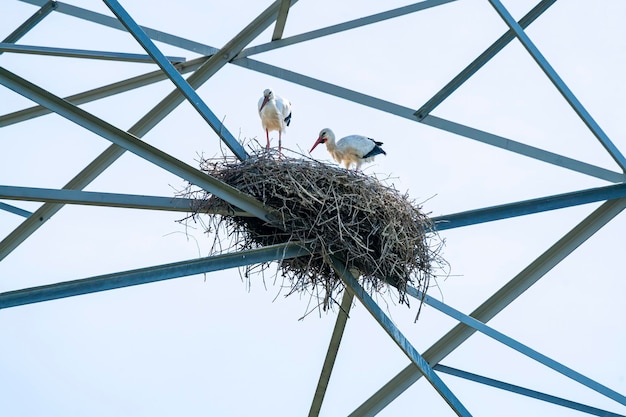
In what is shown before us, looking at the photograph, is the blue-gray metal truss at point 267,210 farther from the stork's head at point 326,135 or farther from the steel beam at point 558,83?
the stork's head at point 326,135

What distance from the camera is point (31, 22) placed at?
9.12m

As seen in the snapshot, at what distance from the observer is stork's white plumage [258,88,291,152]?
9906mm

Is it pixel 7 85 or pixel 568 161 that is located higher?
pixel 7 85

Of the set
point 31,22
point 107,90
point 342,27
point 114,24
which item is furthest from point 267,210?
point 31,22

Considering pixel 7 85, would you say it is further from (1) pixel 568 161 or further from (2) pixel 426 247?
(1) pixel 568 161

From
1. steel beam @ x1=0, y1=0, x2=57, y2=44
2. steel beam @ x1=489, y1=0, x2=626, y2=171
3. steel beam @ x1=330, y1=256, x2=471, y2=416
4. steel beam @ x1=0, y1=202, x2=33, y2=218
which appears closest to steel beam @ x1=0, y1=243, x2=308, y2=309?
steel beam @ x1=330, y1=256, x2=471, y2=416

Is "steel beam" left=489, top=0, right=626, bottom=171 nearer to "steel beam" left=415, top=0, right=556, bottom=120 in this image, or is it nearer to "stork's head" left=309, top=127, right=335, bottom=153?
"steel beam" left=415, top=0, right=556, bottom=120

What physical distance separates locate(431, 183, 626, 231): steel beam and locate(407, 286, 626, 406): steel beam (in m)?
0.40

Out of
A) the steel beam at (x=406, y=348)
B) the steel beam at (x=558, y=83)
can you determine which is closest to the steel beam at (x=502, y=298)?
the steel beam at (x=558, y=83)

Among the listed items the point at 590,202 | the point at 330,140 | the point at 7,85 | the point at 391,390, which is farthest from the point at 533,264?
the point at 7,85

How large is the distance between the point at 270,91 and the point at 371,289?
284 centimetres

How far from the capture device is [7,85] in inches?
236

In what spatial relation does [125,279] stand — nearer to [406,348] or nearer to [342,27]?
[406,348]

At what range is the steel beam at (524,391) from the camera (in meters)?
7.94
